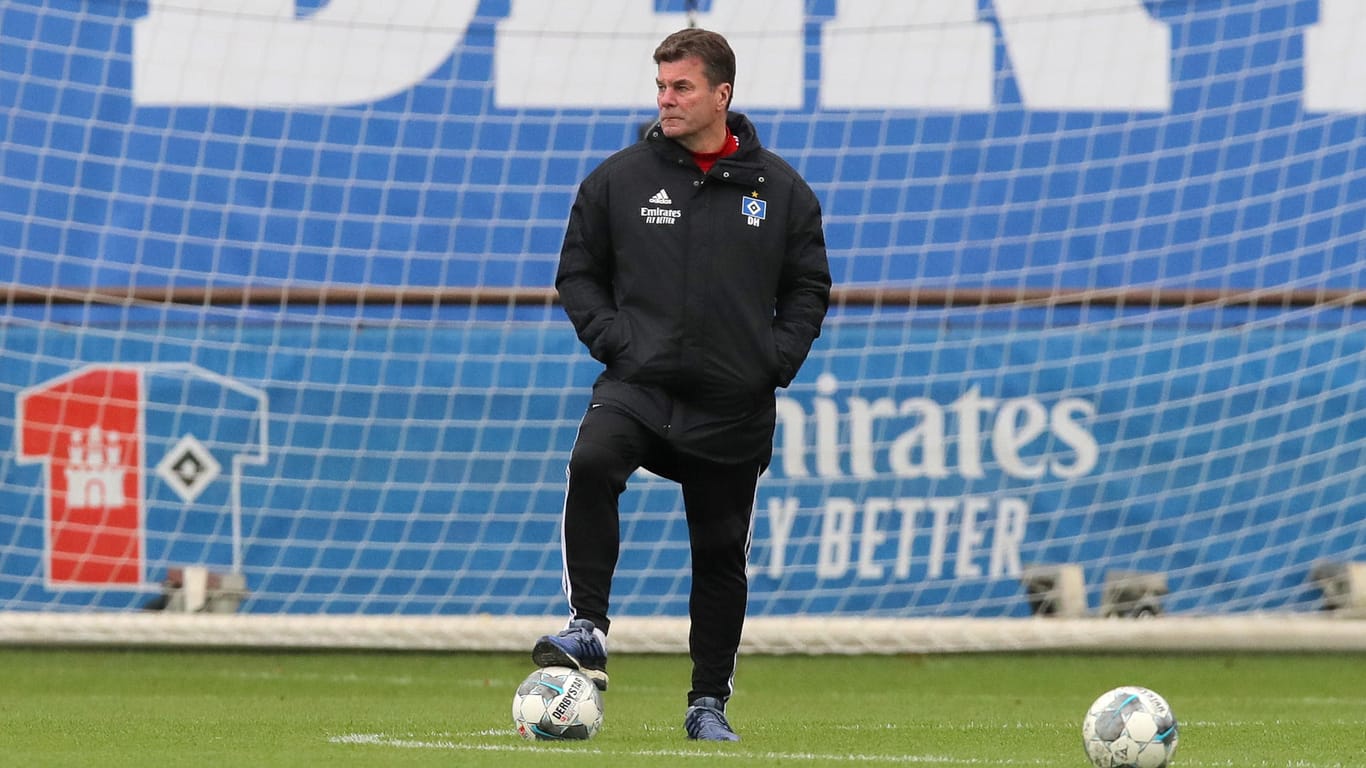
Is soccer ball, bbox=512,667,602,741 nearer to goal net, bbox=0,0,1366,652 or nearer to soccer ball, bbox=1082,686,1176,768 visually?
soccer ball, bbox=1082,686,1176,768

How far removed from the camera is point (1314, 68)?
8305mm

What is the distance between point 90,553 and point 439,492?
4.20 ft

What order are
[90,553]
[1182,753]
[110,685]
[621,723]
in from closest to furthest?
[1182,753] → [621,723] → [110,685] → [90,553]

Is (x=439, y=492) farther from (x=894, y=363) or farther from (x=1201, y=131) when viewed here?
(x=1201, y=131)

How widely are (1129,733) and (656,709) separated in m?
2.47

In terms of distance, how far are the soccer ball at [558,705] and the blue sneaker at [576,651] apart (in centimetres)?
3

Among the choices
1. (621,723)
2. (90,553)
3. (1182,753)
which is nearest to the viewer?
(1182,753)

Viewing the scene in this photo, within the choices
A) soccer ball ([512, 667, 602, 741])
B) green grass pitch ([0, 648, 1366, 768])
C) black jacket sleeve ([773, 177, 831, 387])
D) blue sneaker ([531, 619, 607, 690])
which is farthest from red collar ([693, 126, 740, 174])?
green grass pitch ([0, 648, 1366, 768])

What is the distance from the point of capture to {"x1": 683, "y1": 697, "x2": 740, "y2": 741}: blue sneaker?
4566mm

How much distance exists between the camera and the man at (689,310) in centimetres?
443

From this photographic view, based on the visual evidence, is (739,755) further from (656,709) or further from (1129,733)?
(656,709)

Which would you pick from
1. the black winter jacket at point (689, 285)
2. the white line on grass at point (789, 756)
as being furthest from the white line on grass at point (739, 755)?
the black winter jacket at point (689, 285)

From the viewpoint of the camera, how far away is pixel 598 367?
8141 mm

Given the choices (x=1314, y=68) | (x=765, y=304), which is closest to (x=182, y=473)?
(x=765, y=304)
